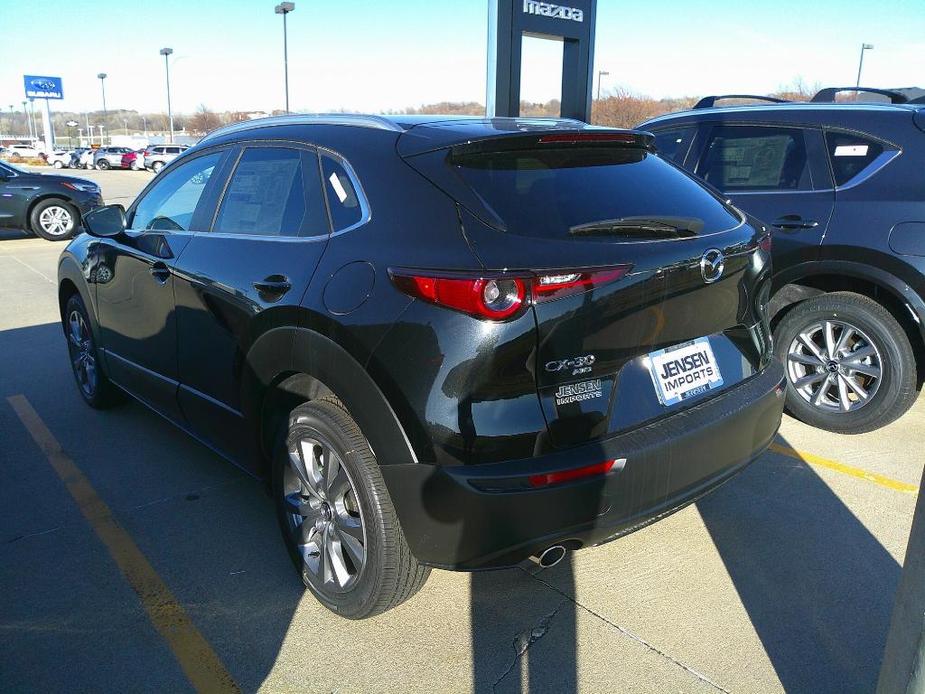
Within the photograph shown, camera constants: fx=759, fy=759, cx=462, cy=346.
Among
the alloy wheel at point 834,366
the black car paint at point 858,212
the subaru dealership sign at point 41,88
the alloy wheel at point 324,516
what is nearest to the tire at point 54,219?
the black car paint at point 858,212

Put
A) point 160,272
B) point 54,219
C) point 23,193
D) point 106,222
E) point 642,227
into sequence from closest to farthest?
point 642,227 < point 160,272 < point 106,222 < point 23,193 < point 54,219

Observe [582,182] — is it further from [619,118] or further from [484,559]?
[619,118]

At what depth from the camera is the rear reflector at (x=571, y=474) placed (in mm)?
2213

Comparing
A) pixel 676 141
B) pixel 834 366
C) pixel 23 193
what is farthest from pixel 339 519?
pixel 23 193

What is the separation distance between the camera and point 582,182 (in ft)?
8.70

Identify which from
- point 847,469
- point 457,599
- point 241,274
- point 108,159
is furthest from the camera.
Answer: point 108,159

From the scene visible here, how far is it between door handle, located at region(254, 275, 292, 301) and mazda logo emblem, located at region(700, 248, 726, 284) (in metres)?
1.45

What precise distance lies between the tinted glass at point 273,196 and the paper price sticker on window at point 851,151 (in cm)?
320

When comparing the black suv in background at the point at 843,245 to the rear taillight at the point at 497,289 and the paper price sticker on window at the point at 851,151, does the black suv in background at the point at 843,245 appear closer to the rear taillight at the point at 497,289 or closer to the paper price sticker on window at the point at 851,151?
the paper price sticker on window at the point at 851,151

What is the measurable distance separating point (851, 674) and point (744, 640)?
1.09ft

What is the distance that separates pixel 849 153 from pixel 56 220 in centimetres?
1369

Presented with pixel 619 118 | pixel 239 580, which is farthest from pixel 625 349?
pixel 619 118

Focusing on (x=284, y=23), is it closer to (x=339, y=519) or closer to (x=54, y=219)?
(x=54, y=219)

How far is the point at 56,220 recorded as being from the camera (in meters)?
14.0
